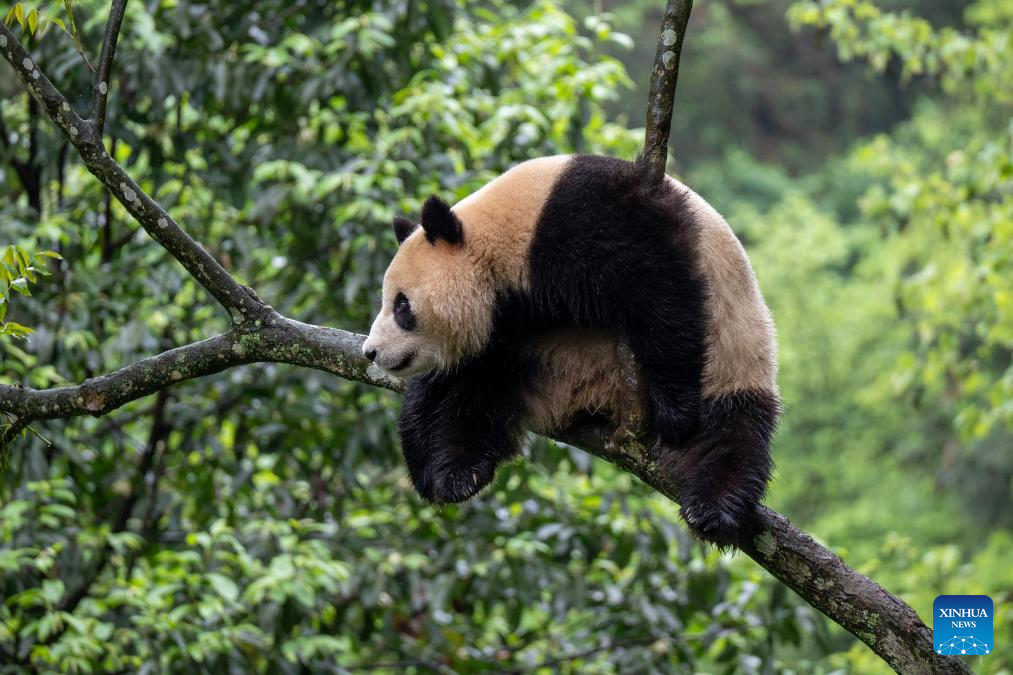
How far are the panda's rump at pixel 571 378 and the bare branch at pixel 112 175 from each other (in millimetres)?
993

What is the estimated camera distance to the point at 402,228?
3891 mm

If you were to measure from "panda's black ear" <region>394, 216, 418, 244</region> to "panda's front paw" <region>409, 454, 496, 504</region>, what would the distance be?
0.81 metres

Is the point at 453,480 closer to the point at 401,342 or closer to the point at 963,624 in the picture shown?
the point at 401,342

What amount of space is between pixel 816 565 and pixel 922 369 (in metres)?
6.23

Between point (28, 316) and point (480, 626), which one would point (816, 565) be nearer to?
point (480, 626)

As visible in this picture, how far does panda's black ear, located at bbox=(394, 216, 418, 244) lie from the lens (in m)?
3.88

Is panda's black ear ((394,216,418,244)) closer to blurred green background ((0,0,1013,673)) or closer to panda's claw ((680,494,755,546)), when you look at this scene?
blurred green background ((0,0,1013,673))

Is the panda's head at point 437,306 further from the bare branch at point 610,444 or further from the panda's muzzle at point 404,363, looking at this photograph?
the bare branch at point 610,444

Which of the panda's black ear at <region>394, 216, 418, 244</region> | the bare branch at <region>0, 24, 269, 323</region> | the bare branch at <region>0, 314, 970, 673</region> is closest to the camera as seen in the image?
the bare branch at <region>0, 314, 970, 673</region>

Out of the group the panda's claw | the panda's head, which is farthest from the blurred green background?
the panda's claw

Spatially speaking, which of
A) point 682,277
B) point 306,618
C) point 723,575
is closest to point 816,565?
point 682,277

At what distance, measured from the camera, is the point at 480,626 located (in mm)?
6012

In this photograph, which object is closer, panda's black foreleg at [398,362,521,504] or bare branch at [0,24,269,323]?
bare branch at [0,24,269,323]

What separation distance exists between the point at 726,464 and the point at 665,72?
1126mm
